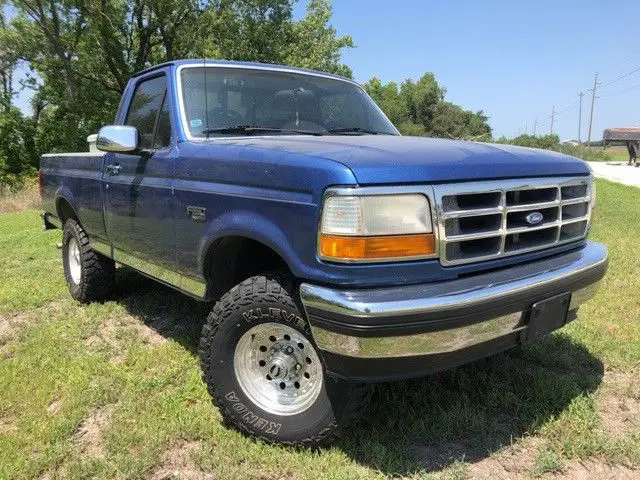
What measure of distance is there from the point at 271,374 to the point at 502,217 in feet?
4.46

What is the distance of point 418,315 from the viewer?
2.22m

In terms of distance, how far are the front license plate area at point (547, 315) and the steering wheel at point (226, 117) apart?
207 cm

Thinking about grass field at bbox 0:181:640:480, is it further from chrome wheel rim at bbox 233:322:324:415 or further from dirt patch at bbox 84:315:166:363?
chrome wheel rim at bbox 233:322:324:415

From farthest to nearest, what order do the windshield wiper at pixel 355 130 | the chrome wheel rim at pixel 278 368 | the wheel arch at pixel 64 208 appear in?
the wheel arch at pixel 64 208
the windshield wiper at pixel 355 130
the chrome wheel rim at pixel 278 368

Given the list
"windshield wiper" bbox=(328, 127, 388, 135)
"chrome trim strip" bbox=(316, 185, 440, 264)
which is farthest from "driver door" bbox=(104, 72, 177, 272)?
"chrome trim strip" bbox=(316, 185, 440, 264)

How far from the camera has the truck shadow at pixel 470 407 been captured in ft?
8.83

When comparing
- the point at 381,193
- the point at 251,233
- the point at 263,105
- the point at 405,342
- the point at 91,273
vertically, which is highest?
the point at 263,105

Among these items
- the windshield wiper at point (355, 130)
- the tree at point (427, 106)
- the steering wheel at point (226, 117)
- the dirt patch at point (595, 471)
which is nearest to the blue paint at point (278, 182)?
the steering wheel at point (226, 117)

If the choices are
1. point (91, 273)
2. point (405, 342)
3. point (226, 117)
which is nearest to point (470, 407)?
point (405, 342)

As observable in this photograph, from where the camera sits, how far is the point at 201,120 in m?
3.48

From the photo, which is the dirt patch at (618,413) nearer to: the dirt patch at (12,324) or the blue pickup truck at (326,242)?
the blue pickup truck at (326,242)

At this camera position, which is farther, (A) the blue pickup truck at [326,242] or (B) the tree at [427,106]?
(B) the tree at [427,106]

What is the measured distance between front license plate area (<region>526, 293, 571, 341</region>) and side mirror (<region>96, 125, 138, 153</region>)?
8.40ft

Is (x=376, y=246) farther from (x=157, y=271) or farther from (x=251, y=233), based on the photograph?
(x=157, y=271)
